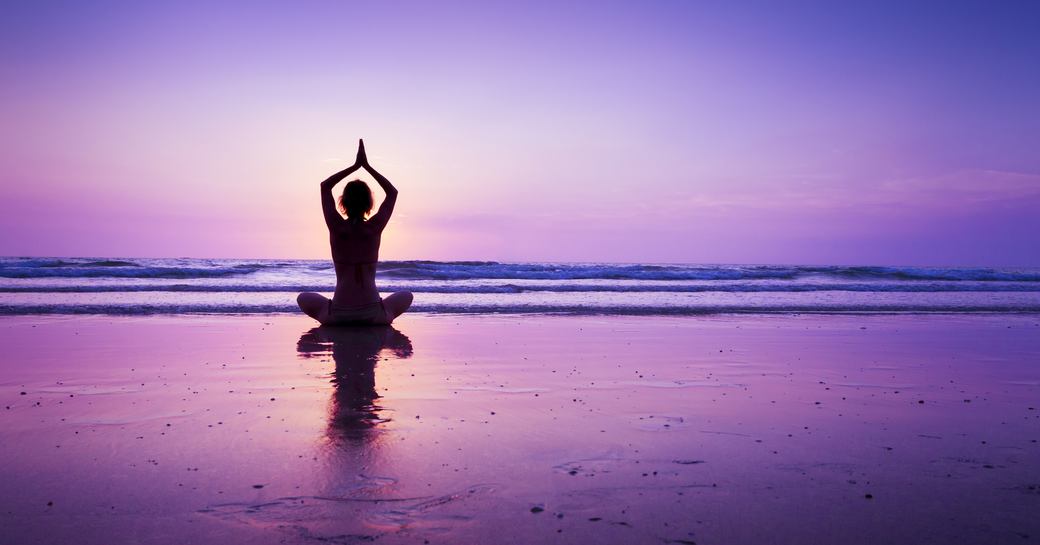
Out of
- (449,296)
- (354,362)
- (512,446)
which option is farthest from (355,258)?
(449,296)

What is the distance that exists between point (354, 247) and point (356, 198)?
21.4 inches

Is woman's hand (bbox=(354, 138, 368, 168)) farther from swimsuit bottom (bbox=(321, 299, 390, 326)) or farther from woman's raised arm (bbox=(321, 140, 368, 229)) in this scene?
swimsuit bottom (bbox=(321, 299, 390, 326))

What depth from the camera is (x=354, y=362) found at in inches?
212

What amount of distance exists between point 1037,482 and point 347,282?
6.48 metres

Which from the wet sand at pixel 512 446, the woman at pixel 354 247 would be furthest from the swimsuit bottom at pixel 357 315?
the wet sand at pixel 512 446

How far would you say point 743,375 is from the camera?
505cm

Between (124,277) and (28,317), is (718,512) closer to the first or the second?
(28,317)

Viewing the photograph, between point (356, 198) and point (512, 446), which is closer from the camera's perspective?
point (512, 446)

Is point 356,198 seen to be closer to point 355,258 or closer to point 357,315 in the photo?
point 355,258

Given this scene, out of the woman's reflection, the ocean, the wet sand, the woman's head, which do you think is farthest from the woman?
the ocean

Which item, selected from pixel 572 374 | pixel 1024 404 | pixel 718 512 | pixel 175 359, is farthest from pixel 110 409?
pixel 1024 404

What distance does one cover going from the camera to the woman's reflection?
339 centimetres

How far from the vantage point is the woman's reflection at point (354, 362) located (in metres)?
3.39

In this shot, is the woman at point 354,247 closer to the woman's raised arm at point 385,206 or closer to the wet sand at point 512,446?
the woman's raised arm at point 385,206
